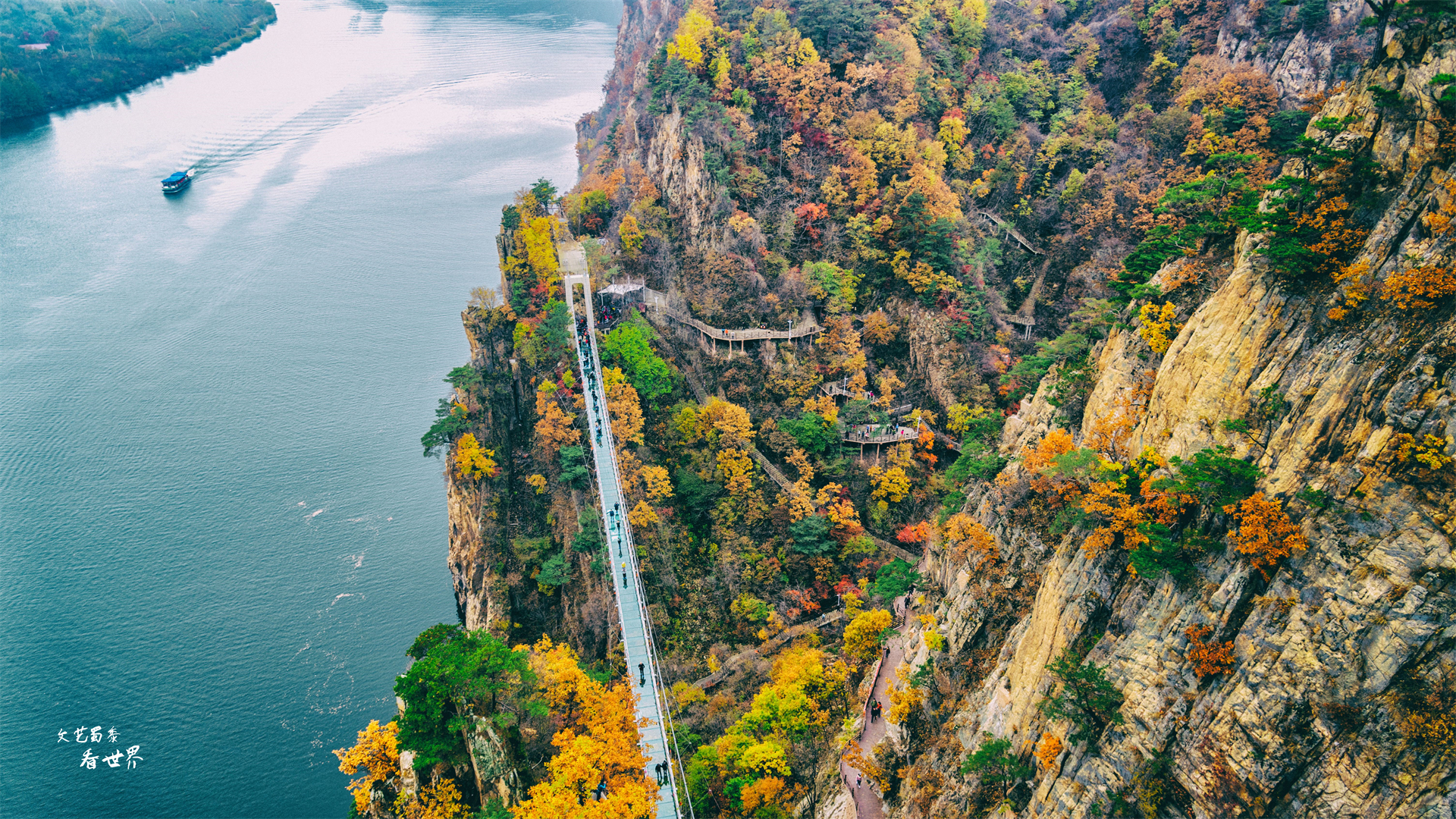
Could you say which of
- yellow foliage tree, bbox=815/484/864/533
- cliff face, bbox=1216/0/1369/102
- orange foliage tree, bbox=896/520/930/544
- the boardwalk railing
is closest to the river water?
the boardwalk railing

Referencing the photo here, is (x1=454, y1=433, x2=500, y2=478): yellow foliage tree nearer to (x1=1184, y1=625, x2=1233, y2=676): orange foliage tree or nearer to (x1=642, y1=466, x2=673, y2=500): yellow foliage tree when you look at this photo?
(x1=642, y1=466, x2=673, y2=500): yellow foliage tree

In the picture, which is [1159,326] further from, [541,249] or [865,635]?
[541,249]

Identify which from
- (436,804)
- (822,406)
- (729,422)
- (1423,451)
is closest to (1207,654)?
(1423,451)

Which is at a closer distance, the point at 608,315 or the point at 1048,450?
the point at 1048,450

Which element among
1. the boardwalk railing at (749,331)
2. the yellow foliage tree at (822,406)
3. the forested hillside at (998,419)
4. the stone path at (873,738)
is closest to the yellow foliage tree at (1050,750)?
the forested hillside at (998,419)

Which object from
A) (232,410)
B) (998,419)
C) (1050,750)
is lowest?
(232,410)

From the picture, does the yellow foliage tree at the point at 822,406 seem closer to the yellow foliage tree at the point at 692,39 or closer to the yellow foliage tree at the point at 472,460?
the yellow foliage tree at the point at 472,460

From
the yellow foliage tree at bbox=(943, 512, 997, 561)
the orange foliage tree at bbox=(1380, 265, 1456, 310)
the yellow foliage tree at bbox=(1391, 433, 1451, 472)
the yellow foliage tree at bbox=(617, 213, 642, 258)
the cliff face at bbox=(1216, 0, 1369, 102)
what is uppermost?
the cliff face at bbox=(1216, 0, 1369, 102)
